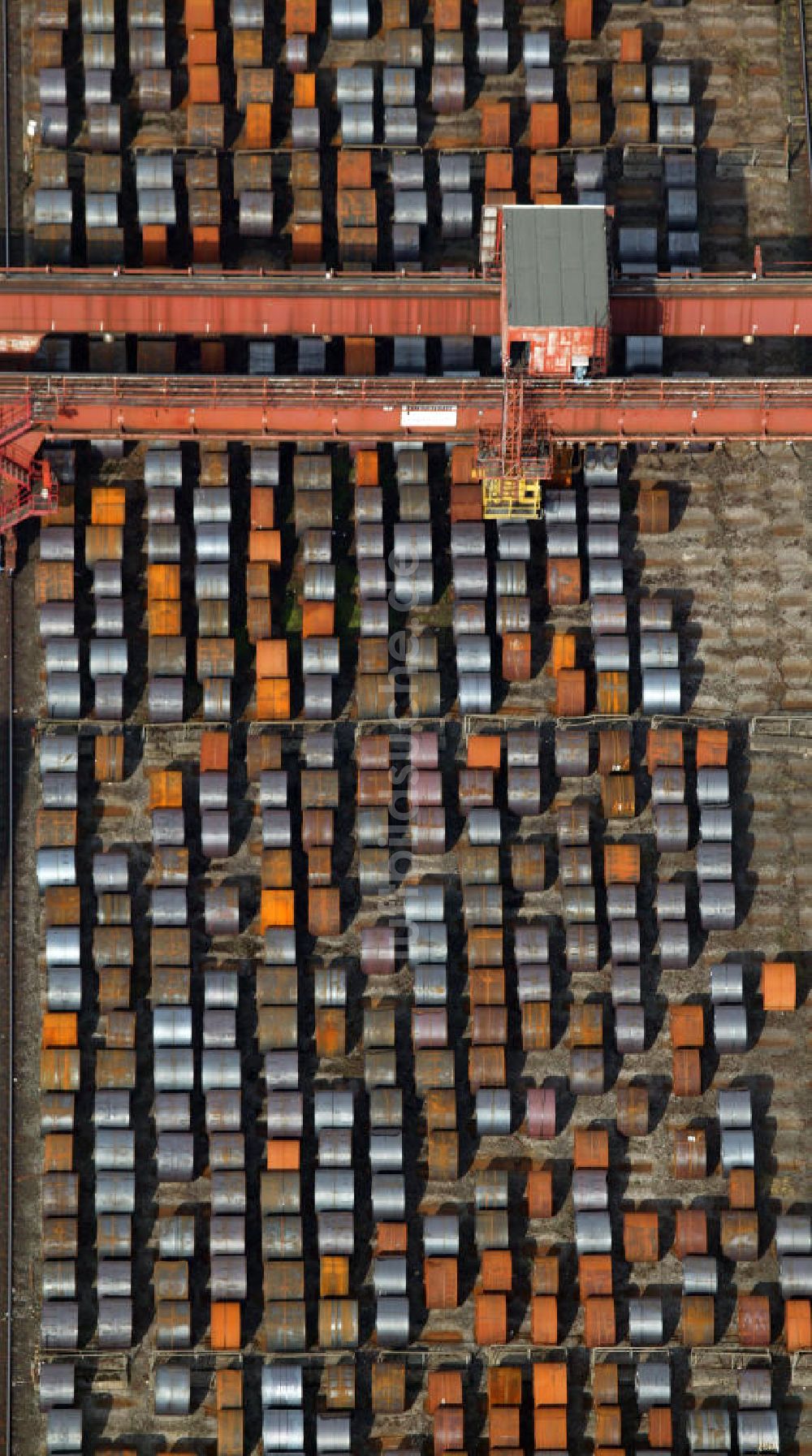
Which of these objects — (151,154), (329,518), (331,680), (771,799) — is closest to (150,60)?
(151,154)

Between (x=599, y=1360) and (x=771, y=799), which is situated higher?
(x=771, y=799)

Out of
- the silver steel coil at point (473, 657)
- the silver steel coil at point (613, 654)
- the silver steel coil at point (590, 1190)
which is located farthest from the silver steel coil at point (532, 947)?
the silver steel coil at point (613, 654)

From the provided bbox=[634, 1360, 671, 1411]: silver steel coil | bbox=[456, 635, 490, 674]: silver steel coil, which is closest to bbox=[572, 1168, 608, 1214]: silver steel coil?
bbox=[634, 1360, 671, 1411]: silver steel coil

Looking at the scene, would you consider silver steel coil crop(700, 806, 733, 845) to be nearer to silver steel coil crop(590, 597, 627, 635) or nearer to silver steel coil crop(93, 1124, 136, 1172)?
silver steel coil crop(590, 597, 627, 635)

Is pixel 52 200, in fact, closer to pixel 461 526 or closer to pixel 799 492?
pixel 461 526

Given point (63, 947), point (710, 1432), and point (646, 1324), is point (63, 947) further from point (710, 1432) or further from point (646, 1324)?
point (710, 1432)

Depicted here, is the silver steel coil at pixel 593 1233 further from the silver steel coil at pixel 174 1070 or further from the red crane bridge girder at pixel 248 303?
the red crane bridge girder at pixel 248 303
